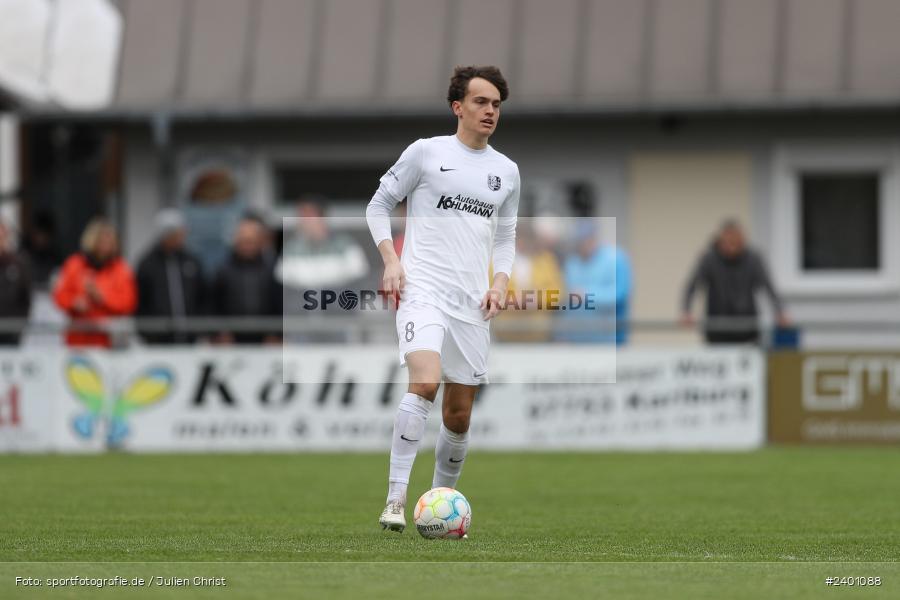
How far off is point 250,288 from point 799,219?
22.8 ft

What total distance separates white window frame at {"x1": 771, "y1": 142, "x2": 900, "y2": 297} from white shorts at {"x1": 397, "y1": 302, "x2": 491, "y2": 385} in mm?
12267

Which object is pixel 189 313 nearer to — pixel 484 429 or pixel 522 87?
pixel 484 429

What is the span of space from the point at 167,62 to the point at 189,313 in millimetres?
4498

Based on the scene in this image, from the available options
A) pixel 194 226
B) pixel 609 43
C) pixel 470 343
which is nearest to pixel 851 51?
pixel 609 43

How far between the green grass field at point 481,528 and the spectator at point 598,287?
1.86 metres

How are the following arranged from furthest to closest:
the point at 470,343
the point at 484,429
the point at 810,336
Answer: the point at 810,336 → the point at 484,429 → the point at 470,343

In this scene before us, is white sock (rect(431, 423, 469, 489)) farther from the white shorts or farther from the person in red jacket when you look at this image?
the person in red jacket

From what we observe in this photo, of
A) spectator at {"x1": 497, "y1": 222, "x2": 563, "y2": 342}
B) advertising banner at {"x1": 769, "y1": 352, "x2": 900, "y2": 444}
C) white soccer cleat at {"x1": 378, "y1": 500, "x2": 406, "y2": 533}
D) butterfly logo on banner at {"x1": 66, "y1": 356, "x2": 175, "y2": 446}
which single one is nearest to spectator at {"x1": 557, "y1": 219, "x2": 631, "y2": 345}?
spectator at {"x1": 497, "y1": 222, "x2": 563, "y2": 342}

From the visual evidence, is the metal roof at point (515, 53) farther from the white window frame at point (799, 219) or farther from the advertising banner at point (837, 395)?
the advertising banner at point (837, 395)

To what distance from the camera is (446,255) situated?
8828 mm

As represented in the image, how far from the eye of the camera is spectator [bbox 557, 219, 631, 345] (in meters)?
17.3

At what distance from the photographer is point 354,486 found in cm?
1273

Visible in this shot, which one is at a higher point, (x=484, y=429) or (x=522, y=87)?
(x=522, y=87)

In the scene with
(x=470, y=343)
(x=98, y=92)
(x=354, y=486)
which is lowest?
(x=354, y=486)
